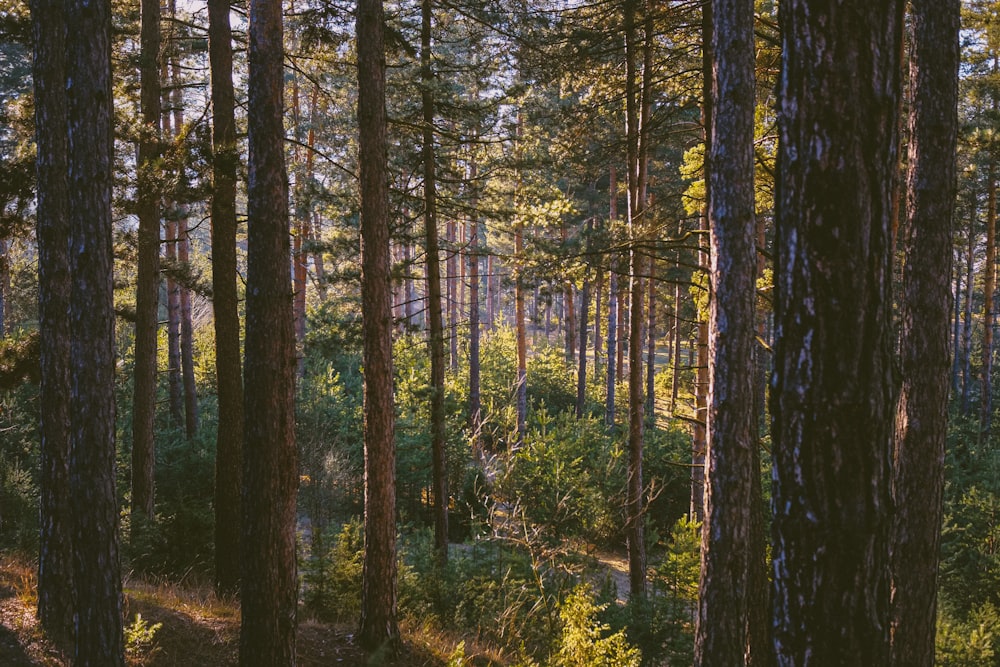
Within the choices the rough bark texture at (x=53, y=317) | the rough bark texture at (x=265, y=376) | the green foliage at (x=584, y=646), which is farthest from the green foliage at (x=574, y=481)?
the rough bark texture at (x=53, y=317)

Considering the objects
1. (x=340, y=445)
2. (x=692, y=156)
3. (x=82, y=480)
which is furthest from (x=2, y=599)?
(x=692, y=156)

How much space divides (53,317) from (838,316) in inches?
273

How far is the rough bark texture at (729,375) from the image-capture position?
224 inches

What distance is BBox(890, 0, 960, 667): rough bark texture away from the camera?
5.26m

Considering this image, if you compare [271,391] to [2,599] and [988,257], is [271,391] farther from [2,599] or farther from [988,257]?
[988,257]

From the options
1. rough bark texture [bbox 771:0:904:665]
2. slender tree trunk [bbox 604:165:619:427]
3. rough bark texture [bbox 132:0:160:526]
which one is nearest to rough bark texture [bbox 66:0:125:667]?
rough bark texture [bbox 132:0:160:526]

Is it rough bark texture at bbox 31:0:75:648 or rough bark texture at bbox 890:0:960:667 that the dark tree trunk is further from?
rough bark texture at bbox 890:0:960:667

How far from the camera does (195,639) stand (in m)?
6.28

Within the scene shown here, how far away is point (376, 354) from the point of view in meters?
6.96

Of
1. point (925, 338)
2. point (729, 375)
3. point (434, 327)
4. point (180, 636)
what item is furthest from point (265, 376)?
point (925, 338)

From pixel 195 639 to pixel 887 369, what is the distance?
22.6ft

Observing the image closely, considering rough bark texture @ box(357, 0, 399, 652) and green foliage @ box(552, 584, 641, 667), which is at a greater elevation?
rough bark texture @ box(357, 0, 399, 652)

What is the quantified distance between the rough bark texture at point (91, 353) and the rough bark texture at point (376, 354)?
261cm

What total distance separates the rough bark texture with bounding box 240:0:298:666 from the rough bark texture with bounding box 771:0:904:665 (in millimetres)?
4216
